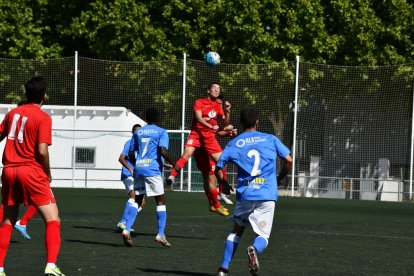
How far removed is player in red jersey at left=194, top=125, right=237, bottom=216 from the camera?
16.2m

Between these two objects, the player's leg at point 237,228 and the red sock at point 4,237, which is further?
the player's leg at point 237,228

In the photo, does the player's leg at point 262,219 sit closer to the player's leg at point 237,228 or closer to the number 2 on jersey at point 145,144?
the player's leg at point 237,228

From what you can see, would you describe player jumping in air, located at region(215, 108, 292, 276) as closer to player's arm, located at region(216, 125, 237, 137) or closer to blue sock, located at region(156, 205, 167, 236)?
blue sock, located at region(156, 205, 167, 236)

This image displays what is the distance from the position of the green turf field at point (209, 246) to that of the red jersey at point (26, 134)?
1288mm

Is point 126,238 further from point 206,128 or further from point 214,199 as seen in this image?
point 206,128

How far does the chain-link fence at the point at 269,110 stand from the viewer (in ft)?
107

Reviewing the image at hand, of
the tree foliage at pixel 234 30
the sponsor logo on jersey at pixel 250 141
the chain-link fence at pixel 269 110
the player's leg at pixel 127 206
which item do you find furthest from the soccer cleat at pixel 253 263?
the tree foliage at pixel 234 30

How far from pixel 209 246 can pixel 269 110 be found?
809 inches

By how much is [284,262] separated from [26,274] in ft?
10.0

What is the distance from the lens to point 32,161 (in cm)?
931

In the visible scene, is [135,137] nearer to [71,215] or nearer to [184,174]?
[71,215]

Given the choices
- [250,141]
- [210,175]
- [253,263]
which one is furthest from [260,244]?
[210,175]

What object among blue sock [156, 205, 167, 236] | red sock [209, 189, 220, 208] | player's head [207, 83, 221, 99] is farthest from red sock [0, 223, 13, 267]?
player's head [207, 83, 221, 99]

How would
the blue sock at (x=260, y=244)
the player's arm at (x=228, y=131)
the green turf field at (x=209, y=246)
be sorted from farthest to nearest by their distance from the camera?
the player's arm at (x=228, y=131)
the green turf field at (x=209, y=246)
the blue sock at (x=260, y=244)
